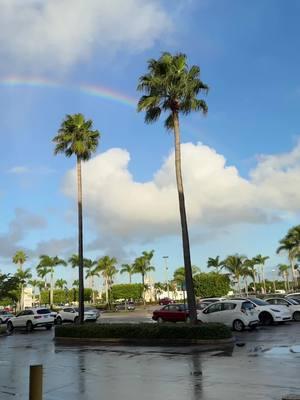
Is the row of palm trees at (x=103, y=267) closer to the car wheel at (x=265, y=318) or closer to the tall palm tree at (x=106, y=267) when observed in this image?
the tall palm tree at (x=106, y=267)

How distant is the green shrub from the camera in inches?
769

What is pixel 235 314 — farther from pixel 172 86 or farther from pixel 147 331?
pixel 172 86

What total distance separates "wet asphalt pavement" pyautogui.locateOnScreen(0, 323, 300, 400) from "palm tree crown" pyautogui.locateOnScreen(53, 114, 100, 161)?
49.3ft

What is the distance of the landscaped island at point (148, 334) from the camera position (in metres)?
19.5

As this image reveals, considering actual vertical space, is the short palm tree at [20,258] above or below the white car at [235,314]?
above

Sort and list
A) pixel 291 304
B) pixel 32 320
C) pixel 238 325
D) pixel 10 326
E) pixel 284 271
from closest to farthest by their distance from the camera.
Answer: pixel 238 325, pixel 291 304, pixel 32 320, pixel 10 326, pixel 284 271

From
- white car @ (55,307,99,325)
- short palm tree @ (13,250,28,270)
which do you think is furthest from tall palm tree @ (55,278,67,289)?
white car @ (55,307,99,325)

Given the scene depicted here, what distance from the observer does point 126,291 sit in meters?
97.6

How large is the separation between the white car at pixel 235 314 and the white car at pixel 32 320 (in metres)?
16.2

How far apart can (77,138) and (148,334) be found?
14948mm

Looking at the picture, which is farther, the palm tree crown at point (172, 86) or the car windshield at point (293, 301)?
the car windshield at point (293, 301)

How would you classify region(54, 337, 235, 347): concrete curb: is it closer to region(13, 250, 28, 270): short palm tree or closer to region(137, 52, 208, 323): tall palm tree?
region(137, 52, 208, 323): tall palm tree

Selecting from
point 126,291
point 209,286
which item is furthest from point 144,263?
point 209,286

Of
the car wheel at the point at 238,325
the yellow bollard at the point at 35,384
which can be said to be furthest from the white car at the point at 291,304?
the yellow bollard at the point at 35,384
